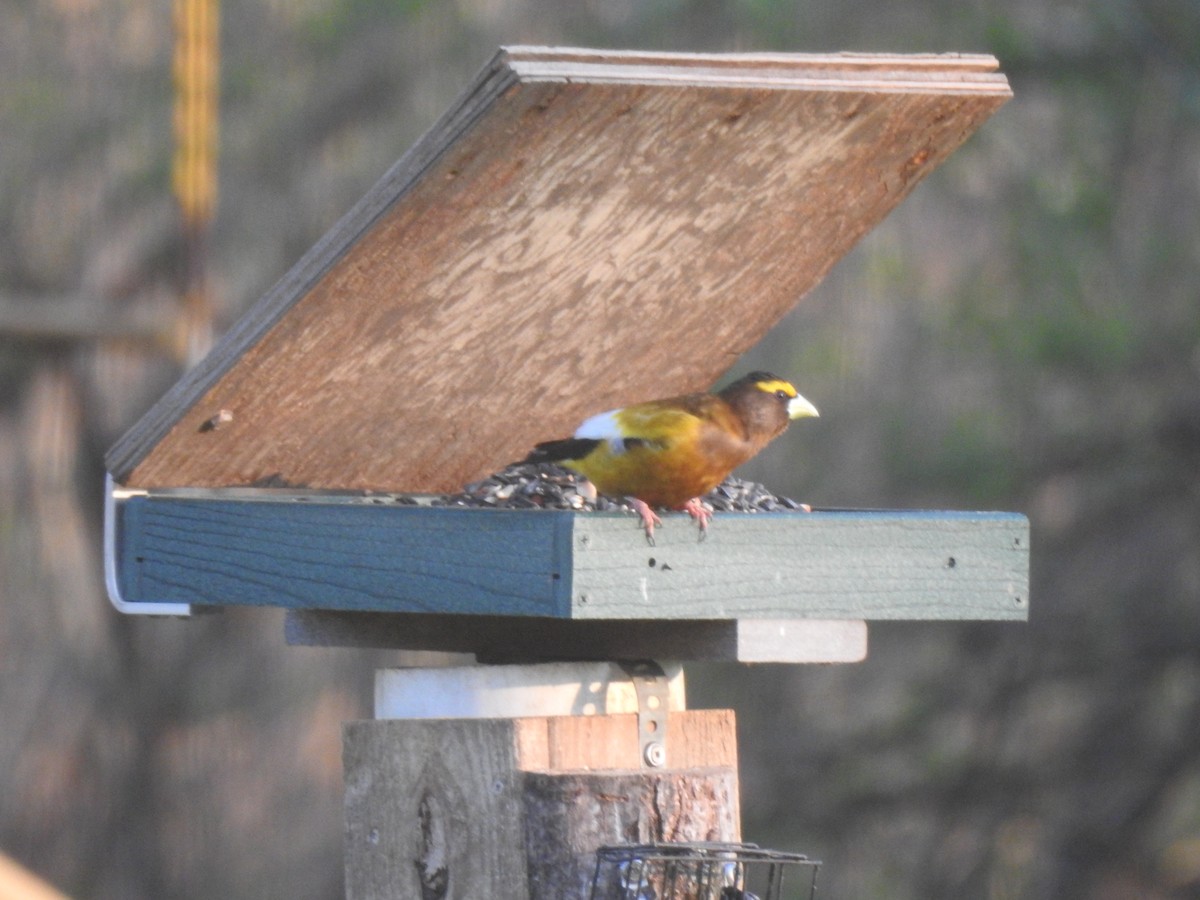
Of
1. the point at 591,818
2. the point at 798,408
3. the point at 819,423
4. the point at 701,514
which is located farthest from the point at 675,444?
the point at 819,423

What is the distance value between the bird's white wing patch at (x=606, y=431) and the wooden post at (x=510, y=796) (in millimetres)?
401

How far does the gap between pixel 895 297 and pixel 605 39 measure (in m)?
1.83

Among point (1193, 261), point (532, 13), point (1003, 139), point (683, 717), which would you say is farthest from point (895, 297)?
point (683, 717)

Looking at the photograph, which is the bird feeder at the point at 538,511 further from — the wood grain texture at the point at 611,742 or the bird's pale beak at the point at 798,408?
the bird's pale beak at the point at 798,408

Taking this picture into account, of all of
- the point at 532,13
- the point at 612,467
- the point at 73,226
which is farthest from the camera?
the point at 532,13

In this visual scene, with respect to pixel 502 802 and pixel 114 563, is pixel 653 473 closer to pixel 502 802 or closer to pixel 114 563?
pixel 502 802

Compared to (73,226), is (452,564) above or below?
below

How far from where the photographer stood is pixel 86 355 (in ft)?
25.5

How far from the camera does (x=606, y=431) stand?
3438mm

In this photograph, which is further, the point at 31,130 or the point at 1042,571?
the point at 1042,571

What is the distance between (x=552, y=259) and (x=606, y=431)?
331 mm

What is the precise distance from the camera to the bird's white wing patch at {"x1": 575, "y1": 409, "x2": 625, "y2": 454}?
11.1ft

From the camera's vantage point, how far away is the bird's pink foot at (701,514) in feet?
10.2

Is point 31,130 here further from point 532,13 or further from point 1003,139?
point 1003,139
